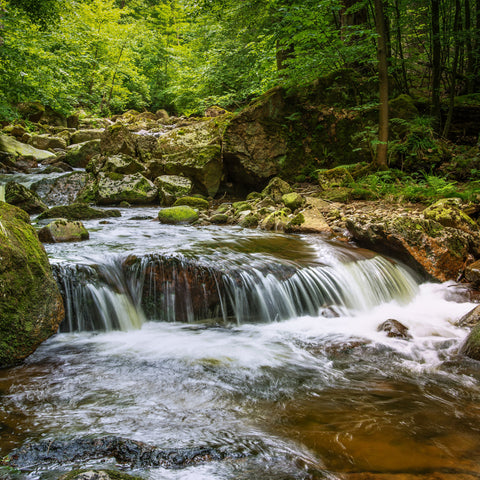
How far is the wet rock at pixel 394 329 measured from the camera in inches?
162

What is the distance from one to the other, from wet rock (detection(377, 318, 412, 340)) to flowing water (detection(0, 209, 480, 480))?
0.11 meters

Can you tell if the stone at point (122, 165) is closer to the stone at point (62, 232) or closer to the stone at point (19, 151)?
the stone at point (19, 151)

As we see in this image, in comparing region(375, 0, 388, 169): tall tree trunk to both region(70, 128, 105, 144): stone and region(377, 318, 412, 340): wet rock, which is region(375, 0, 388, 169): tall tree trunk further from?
region(70, 128, 105, 144): stone

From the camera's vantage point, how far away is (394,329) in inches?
164

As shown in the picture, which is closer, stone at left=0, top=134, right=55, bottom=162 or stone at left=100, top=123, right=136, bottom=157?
stone at left=100, top=123, right=136, bottom=157

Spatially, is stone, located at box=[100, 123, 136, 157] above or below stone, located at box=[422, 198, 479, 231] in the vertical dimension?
above

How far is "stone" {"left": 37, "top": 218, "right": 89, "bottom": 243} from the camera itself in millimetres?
6047

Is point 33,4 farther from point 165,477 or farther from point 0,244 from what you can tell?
point 165,477

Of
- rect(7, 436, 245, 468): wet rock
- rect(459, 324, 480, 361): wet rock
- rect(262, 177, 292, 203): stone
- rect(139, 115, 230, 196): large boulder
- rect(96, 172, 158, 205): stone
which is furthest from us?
rect(139, 115, 230, 196): large boulder

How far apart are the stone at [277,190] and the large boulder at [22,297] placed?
22.8ft

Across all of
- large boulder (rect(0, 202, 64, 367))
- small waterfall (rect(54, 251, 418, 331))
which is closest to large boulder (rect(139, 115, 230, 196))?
small waterfall (rect(54, 251, 418, 331))

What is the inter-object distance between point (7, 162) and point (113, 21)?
15377 mm

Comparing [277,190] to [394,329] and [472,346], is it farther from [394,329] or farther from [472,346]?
[472,346]

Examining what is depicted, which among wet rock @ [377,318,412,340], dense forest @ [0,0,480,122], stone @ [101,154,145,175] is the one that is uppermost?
dense forest @ [0,0,480,122]
